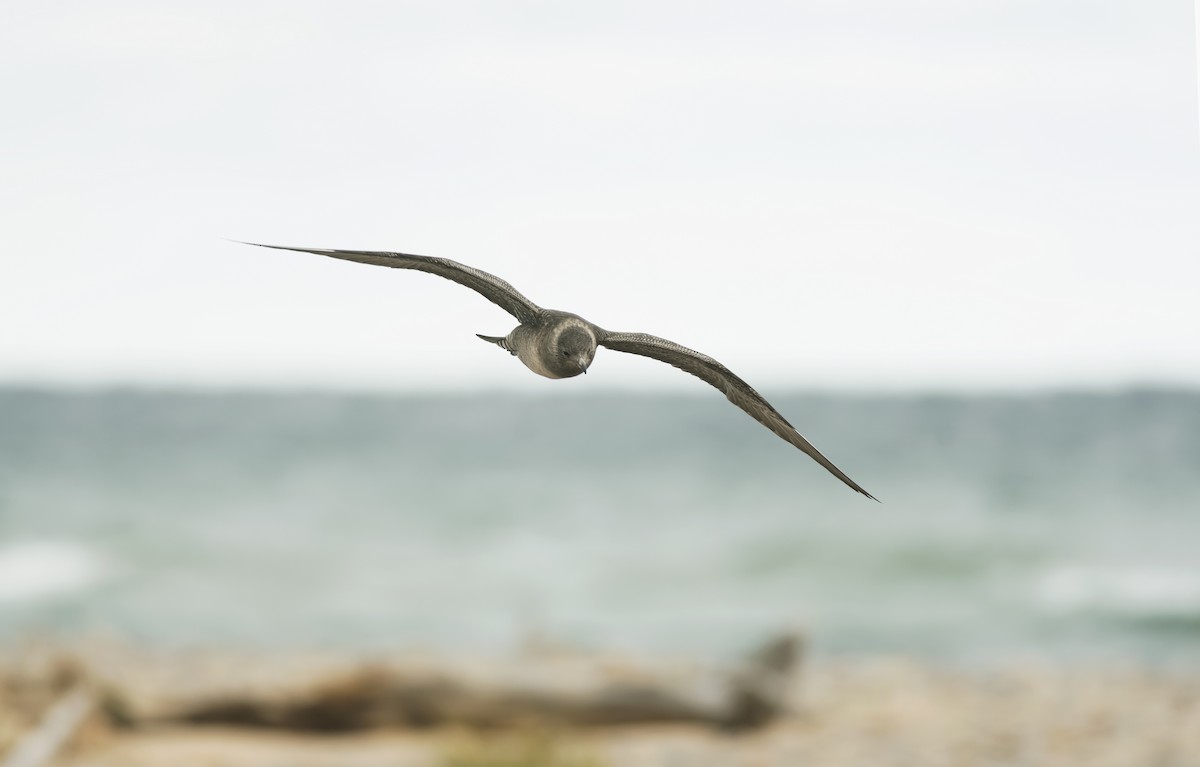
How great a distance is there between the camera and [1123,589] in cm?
632

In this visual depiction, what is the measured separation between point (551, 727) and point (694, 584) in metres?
3.31

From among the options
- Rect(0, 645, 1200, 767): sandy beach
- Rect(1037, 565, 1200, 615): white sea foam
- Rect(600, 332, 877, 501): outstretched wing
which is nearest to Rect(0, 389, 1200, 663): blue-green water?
Rect(1037, 565, 1200, 615): white sea foam

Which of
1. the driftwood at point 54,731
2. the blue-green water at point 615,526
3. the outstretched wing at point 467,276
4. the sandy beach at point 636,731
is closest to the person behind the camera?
the outstretched wing at point 467,276

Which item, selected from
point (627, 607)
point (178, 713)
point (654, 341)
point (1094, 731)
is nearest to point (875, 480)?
point (627, 607)

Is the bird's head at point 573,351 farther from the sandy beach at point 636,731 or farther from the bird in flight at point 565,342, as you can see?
the sandy beach at point 636,731

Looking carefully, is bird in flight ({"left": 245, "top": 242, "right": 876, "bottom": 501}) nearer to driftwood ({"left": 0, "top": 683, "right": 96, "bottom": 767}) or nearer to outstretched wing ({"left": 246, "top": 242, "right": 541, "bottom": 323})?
outstretched wing ({"left": 246, "top": 242, "right": 541, "bottom": 323})

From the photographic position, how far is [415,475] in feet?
30.2

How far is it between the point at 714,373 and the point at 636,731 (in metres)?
3.26

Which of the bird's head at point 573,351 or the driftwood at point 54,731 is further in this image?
the driftwood at point 54,731

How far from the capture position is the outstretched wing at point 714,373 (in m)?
0.55

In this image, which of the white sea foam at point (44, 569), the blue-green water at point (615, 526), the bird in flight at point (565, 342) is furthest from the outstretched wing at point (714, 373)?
the white sea foam at point (44, 569)

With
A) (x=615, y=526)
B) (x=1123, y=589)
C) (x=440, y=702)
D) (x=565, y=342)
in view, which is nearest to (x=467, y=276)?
(x=565, y=342)

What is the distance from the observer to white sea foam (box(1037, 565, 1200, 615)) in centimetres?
604

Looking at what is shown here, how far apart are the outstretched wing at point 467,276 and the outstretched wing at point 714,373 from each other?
5 centimetres
